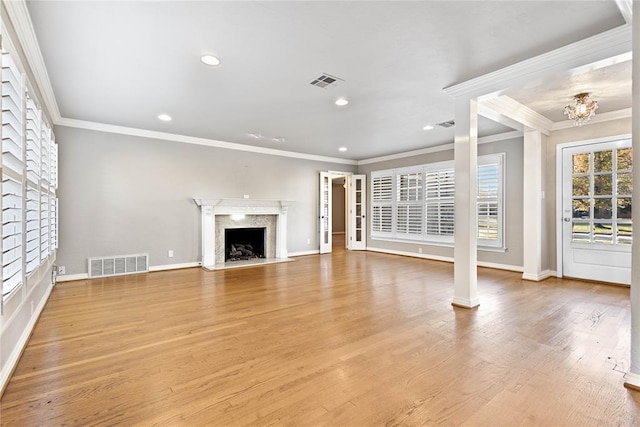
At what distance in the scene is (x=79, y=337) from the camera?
2.72 metres

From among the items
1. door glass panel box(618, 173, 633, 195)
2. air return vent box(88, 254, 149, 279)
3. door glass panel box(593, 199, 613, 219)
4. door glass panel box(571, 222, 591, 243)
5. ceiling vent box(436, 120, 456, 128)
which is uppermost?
ceiling vent box(436, 120, 456, 128)

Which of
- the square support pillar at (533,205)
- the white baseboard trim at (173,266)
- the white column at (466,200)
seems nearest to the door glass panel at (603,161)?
the square support pillar at (533,205)

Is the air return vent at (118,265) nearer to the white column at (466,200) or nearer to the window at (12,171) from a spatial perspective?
the window at (12,171)

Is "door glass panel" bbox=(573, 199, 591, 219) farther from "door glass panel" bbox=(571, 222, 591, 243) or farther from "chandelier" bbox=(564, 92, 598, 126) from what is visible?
"chandelier" bbox=(564, 92, 598, 126)

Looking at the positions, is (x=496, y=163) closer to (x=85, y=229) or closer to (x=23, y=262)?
(x=23, y=262)

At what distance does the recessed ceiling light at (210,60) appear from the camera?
2826 mm

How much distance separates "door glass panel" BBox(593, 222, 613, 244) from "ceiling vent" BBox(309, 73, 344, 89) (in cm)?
458

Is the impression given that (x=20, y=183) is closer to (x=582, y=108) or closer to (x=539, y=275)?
(x=582, y=108)

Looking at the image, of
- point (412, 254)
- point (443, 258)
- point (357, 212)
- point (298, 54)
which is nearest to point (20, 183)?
point (298, 54)

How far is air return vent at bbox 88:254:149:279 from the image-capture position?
498cm

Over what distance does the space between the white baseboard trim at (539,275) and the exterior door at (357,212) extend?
420cm

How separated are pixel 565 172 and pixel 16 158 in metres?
6.87

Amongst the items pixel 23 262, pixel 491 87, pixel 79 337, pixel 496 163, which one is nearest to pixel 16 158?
pixel 23 262

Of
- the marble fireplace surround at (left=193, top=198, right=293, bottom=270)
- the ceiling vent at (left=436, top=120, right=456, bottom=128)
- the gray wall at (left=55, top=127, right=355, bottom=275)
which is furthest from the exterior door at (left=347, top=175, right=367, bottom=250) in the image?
the ceiling vent at (left=436, top=120, right=456, bottom=128)
